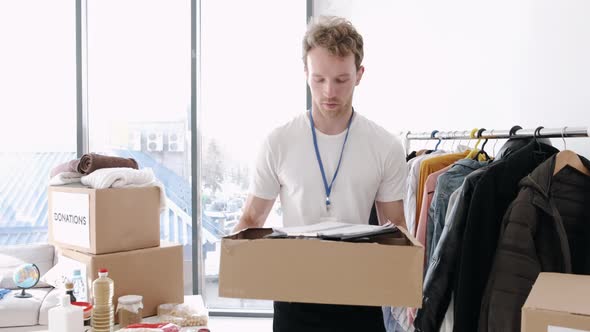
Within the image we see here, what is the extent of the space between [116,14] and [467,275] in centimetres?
346

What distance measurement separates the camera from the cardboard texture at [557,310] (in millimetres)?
752

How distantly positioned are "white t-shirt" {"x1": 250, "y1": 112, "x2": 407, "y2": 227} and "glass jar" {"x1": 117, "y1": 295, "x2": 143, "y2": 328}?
31.0 inches

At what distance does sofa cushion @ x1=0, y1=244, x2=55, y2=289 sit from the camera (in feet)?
10.8

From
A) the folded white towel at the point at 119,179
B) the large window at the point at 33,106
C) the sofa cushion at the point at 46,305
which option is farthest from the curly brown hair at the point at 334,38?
the large window at the point at 33,106

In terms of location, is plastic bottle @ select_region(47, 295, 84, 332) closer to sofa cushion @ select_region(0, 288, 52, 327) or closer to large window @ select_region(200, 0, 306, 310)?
sofa cushion @ select_region(0, 288, 52, 327)

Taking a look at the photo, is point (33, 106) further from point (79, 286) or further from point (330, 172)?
point (330, 172)

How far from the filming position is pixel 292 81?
13.0 ft

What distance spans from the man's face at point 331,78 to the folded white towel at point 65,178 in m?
1.37

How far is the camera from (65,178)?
2.32 meters

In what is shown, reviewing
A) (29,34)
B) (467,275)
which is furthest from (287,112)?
(467,275)

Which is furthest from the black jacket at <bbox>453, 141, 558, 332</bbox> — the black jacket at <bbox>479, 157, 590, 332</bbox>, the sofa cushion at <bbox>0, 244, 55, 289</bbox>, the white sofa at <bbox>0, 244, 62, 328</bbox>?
the sofa cushion at <bbox>0, 244, 55, 289</bbox>

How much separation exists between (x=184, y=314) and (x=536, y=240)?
1367mm

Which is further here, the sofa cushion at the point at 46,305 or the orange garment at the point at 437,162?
the sofa cushion at the point at 46,305

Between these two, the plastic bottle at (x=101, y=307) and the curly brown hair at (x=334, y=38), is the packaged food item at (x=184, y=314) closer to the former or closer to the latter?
the plastic bottle at (x=101, y=307)
